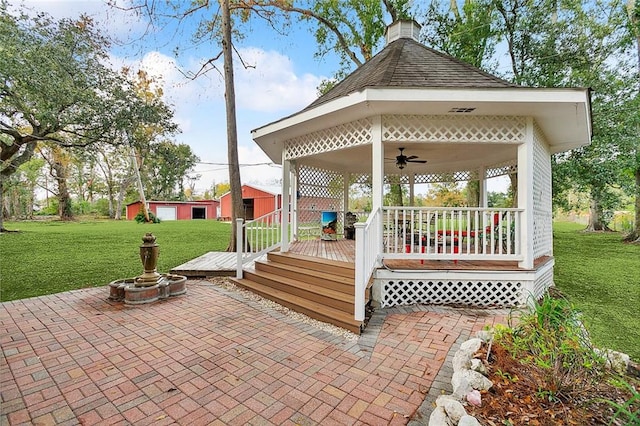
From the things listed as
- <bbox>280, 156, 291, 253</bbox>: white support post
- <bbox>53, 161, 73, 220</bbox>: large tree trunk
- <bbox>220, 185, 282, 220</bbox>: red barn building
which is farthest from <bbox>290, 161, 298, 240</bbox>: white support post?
<bbox>53, 161, 73, 220</bbox>: large tree trunk

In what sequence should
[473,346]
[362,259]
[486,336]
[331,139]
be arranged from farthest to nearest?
→ [331,139], [362,259], [486,336], [473,346]

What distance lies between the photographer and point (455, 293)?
15.1ft

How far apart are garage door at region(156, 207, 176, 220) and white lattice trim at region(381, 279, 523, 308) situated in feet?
97.3

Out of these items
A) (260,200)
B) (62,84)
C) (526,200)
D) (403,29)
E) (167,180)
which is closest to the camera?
(526,200)

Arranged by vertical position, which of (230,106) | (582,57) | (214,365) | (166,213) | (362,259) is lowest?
(214,365)

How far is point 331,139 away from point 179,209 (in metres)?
29.3

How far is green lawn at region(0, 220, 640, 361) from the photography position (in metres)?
4.46

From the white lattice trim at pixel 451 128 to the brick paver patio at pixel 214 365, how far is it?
266 cm

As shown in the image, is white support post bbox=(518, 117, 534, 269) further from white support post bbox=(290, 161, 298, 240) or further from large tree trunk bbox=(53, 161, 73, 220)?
large tree trunk bbox=(53, 161, 73, 220)

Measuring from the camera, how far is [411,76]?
15.0ft

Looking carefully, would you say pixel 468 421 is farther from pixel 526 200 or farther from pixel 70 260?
pixel 70 260

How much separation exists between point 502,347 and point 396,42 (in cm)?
680

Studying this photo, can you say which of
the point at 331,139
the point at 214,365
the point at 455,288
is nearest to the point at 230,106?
the point at 331,139

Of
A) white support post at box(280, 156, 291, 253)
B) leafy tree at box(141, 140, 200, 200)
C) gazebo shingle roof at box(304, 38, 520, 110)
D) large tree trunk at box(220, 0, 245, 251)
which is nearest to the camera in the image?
gazebo shingle roof at box(304, 38, 520, 110)
